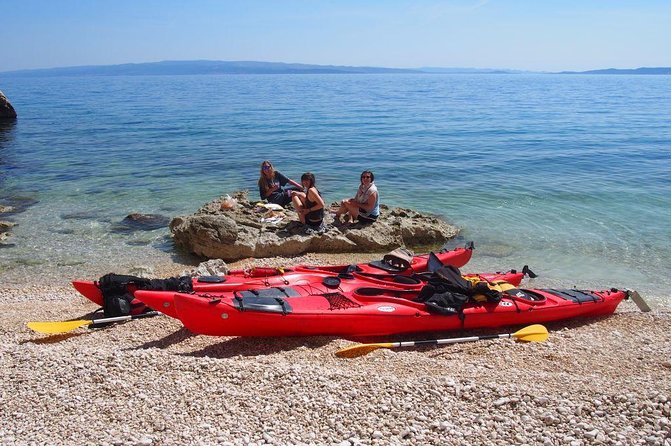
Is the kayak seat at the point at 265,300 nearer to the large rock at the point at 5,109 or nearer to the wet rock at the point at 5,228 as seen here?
the wet rock at the point at 5,228

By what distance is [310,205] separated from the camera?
11781 millimetres

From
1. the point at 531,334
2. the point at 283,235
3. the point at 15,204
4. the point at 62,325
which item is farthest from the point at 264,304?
the point at 15,204

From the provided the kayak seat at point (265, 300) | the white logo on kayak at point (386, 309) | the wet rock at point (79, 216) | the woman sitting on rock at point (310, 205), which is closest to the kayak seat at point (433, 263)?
the white logo on kayak at point (386, 309)

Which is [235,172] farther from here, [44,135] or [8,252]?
[44,135]

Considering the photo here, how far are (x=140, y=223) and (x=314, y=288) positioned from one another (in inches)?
280

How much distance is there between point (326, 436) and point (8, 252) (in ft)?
31.0

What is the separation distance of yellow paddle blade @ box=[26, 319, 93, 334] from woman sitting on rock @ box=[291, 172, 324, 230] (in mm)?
5224

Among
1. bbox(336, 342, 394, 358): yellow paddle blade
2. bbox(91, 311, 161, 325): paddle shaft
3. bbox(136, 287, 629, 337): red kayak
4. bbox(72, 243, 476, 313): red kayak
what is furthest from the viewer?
bbox(72, 243, 476, 313): red kayak

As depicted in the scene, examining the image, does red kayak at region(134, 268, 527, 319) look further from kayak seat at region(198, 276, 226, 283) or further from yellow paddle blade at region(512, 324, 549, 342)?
yellow paddle blade at region(512, 324, 549, 342)

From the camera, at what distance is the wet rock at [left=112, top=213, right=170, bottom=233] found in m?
13.2

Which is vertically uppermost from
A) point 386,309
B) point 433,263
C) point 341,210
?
point 341,210

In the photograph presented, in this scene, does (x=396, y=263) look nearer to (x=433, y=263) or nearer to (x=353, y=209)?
(x=433, y=263)

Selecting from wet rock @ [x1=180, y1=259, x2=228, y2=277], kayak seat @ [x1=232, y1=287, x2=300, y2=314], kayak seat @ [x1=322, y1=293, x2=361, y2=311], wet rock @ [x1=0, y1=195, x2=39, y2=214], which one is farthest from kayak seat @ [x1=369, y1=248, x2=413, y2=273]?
wet rock @ [x1=0, y1=195, x2=39, y2=214]

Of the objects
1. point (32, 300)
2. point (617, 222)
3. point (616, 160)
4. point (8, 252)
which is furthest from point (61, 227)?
point (616, 160)
